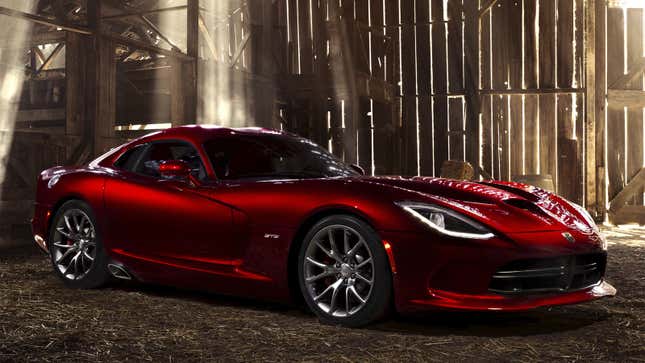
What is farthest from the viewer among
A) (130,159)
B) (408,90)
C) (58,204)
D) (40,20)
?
(408,90)

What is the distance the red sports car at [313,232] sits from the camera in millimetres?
4105

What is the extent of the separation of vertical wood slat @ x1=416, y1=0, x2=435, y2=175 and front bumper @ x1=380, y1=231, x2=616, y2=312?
11188 mm

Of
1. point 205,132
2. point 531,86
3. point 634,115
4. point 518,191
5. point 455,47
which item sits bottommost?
point 518,191

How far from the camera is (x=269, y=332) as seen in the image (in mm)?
4344

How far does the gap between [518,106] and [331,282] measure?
10742mm

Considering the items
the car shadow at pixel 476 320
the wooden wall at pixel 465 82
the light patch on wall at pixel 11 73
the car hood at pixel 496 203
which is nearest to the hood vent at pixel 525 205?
the car hood at pixel 496 203

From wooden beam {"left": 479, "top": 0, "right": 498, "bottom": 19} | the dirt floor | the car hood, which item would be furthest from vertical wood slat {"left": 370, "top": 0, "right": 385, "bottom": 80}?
the car hood

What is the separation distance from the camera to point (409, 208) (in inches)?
165

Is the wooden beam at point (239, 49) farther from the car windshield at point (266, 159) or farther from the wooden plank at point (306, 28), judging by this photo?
the car windshield at point (266, 159)

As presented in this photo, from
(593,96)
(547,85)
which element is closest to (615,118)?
(593,96)

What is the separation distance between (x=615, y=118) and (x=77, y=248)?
1077 centimetres

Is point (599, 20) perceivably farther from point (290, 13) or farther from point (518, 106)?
point (290, 13)

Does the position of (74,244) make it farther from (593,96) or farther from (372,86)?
(593,96)

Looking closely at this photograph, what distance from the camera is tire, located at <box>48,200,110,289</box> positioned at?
232 inches
